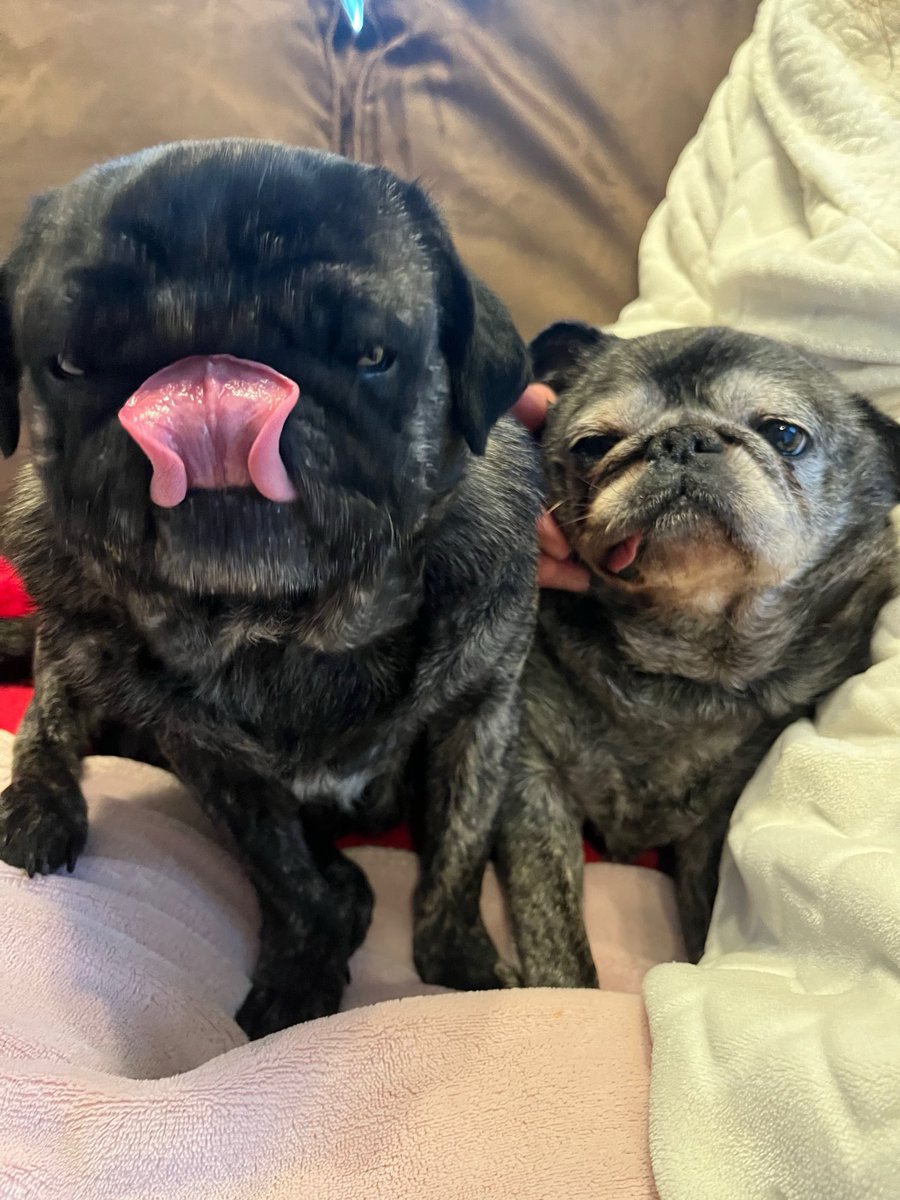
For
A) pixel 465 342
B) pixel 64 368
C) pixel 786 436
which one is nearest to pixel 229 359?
pixel 64 368

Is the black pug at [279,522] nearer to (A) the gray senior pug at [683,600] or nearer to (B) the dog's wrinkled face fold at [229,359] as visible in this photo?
(B) the dog's wrinkled face fold at [229,359]

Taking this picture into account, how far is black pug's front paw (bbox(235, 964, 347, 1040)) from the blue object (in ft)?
5.43

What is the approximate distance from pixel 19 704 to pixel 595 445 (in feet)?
3.61

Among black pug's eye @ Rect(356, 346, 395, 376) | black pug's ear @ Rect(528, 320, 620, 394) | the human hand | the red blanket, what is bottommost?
the red blanket

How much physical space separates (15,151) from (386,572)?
123 centimetres

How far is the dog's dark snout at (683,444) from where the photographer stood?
1.35 meters

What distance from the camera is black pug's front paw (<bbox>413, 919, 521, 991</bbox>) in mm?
1306

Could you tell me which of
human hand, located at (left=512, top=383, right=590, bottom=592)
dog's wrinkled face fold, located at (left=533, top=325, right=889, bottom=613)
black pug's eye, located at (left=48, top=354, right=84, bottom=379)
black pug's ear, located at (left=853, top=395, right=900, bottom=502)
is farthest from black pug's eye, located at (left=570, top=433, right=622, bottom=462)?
black pug's eye, located at (left=48, top=354, right=84, bottom=379)

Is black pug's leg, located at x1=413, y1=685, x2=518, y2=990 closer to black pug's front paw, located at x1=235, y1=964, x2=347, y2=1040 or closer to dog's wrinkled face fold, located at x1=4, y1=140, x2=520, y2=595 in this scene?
black pug's front paw, located at x1=235, y1=964, x2=347, y2=1040

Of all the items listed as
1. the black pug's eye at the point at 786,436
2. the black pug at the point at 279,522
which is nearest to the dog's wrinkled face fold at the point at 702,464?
the black pug's eye at the point at 786,436

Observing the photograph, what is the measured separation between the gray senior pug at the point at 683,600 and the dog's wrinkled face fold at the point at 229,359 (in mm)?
524

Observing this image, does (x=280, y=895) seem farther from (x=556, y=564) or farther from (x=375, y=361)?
(x=375, y=361)

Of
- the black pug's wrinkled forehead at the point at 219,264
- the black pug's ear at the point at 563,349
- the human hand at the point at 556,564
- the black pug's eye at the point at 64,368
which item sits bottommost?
the human hand at the point at 556,564

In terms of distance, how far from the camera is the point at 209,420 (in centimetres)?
79
